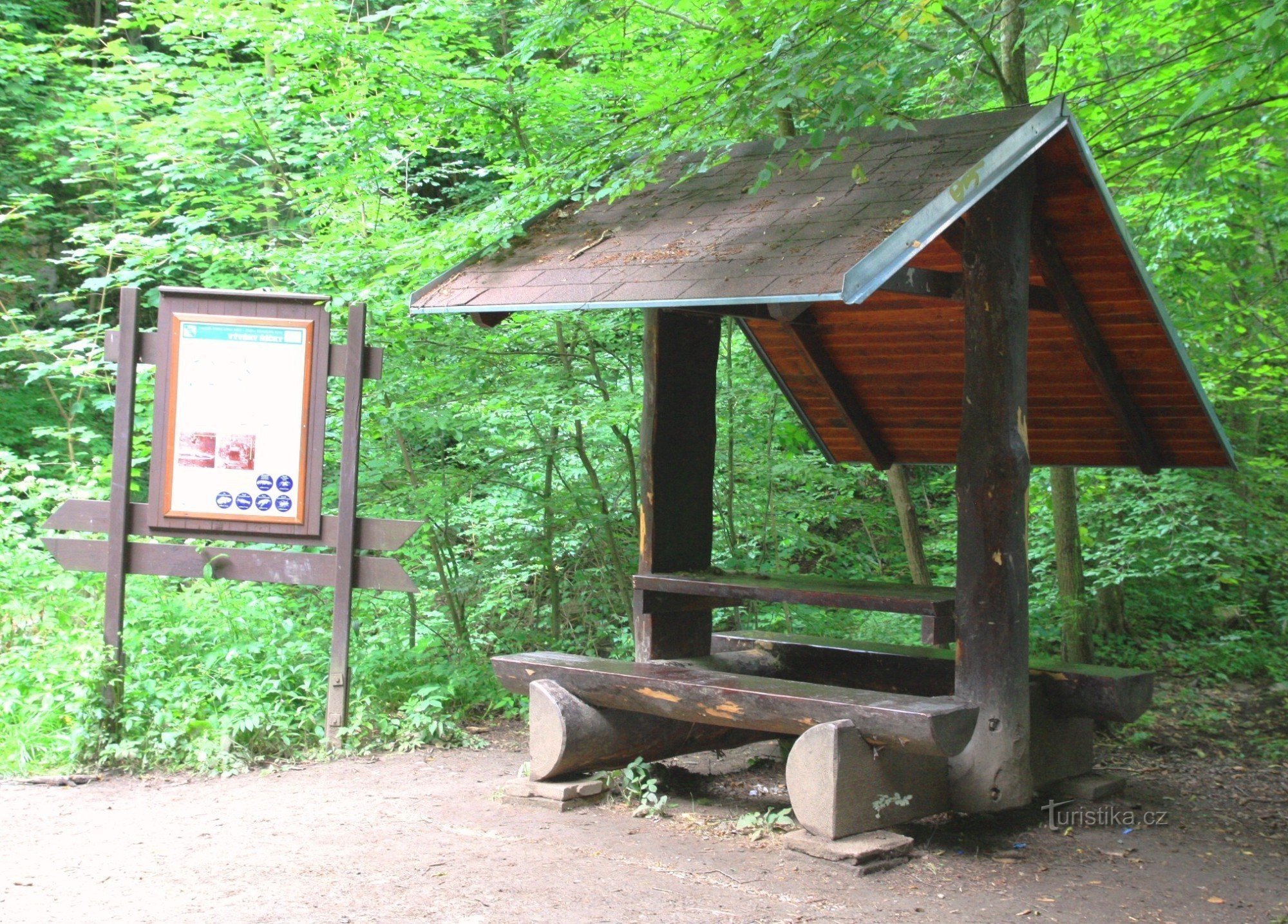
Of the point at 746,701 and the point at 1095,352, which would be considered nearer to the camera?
the point at 746,701

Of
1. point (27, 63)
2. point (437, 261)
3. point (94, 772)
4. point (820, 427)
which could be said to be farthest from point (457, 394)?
point (27, 63)

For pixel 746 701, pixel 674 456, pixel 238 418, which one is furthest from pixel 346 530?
pixel 746 701

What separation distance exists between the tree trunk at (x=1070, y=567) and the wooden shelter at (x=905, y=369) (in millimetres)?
1088

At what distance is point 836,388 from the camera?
23.6ft

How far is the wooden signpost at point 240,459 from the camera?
6.14 meters

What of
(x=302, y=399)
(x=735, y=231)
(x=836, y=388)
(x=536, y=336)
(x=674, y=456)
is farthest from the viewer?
(x=536, y=336)

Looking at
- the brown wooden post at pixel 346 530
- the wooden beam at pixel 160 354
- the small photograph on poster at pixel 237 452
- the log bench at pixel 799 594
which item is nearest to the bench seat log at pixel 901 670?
the log bench at pixel 799 594

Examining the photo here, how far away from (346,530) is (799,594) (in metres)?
2.56

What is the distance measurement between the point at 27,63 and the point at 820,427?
8130mm

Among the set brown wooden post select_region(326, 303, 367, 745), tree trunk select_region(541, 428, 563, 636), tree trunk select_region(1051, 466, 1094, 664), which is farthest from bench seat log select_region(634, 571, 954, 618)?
tree trunk select_region(541, 428, 563, 636)

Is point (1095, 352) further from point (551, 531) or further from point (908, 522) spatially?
point (551, 531)

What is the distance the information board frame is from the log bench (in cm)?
193

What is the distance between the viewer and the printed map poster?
6.16 meters

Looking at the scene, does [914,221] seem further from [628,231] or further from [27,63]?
[27,63]
